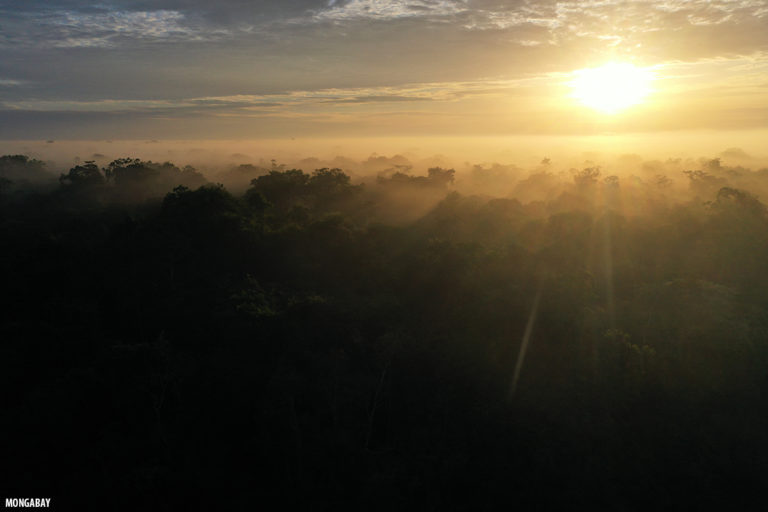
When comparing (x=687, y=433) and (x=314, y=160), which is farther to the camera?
(x=314, y=160)

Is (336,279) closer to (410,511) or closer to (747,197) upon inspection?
(410,511)

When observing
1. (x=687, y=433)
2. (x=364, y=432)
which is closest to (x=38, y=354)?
(x=364, y=432)

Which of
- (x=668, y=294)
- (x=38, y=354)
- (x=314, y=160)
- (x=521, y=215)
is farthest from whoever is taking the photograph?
(x=314, y=160)

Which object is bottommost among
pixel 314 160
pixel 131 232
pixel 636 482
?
pixel 636 482

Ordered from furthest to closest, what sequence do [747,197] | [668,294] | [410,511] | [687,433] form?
[747,197], [668,294], [687,433], [410,511]

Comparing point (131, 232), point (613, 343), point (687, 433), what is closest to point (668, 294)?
point (613, 343)

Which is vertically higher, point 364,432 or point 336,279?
point 336,279
